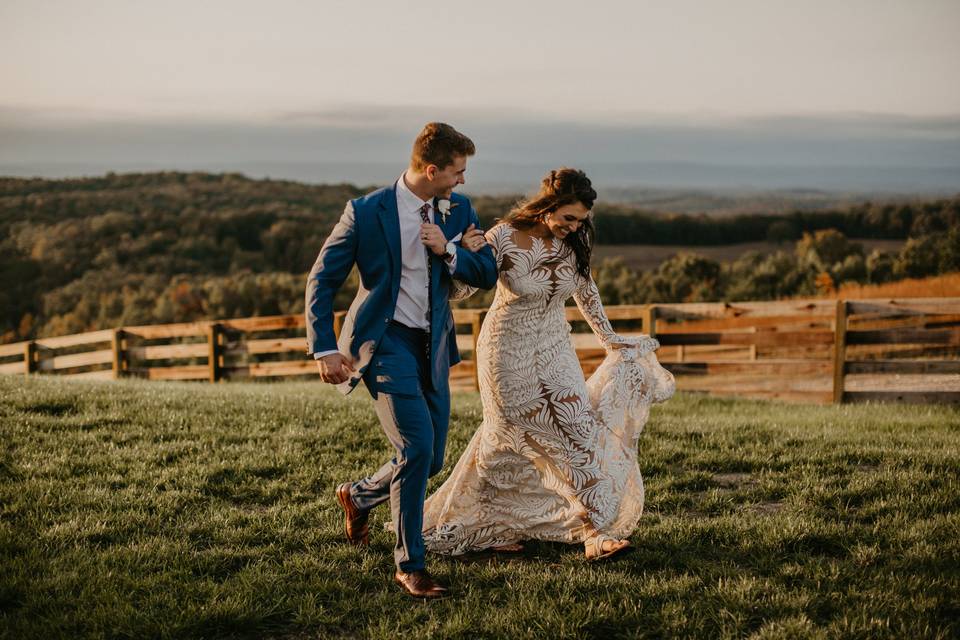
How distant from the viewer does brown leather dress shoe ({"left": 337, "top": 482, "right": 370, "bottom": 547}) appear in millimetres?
4480

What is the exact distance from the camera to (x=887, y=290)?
57.8 ft

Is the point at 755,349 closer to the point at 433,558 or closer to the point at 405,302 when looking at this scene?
the point at 433,558

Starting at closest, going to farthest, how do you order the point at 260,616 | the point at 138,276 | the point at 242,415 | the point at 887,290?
the point at 260,616 < the point at 242,415 < the point at 887,290 < the point at 138,276

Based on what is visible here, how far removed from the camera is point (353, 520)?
452 cm

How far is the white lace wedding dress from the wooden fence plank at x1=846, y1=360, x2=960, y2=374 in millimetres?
6316

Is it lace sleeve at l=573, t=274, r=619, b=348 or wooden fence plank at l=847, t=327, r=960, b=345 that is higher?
lace sleeve at l=573, t=274, r=619, b=348

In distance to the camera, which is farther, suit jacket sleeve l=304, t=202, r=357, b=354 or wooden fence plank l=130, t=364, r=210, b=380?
wooden fence plank l=130, t=364, r=210, b=380

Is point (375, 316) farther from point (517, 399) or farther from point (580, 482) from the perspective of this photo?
point (580, 482)

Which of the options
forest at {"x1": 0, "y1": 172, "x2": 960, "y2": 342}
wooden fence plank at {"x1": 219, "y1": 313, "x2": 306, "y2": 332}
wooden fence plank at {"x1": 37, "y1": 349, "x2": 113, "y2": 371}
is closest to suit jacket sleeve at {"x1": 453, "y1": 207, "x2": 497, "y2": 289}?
wooden fence plank at {"x1": 219, "y1": 313, "x2": 306, "y2": 332}

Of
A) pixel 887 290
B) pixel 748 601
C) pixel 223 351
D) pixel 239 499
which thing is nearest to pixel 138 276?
pixel 223 351

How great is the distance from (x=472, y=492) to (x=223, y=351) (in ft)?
33.3

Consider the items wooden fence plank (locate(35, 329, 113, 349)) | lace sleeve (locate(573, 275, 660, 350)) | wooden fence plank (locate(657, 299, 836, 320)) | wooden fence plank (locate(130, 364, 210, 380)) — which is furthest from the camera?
wooden fence plank (locate(130, 364, 210, 380))

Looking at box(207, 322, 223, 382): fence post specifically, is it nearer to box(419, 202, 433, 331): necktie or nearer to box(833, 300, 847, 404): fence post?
box(833, 300, 847, 404): fence post

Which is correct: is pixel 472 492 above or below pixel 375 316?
below
